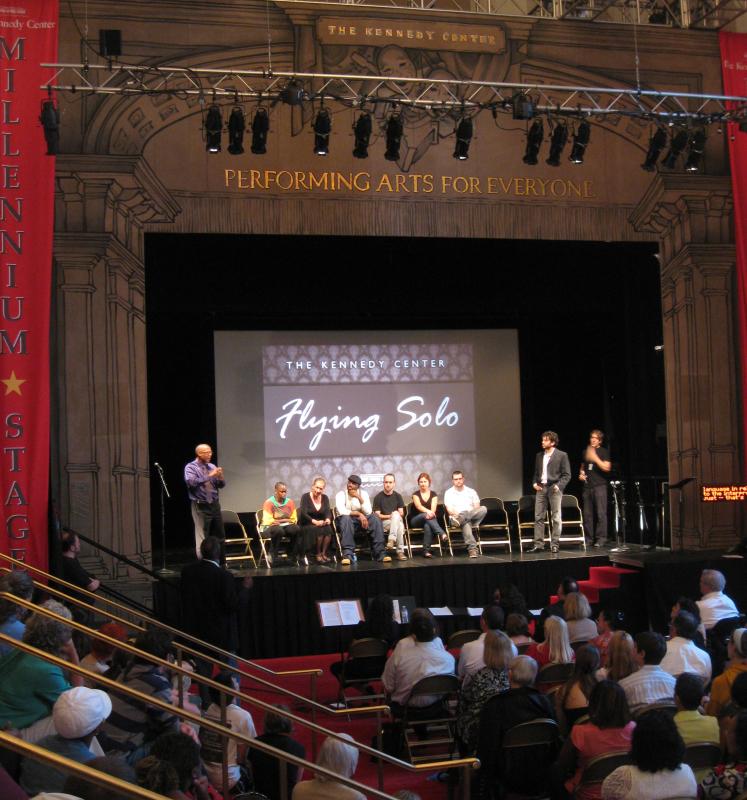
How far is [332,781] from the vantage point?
366 centimetres

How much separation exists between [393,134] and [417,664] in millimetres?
5868

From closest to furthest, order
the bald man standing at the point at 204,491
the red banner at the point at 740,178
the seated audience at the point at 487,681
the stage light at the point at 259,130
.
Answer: the seated audience at the point at 487,681 → the stage light at the point at 259,130 → the bald man standing at the point at 204,491 → the red banner at the point at 740,178

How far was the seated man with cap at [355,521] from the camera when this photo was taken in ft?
38.6

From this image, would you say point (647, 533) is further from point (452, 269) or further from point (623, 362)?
point (452, 269)

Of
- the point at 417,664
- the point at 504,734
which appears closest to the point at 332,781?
the point at 504,734

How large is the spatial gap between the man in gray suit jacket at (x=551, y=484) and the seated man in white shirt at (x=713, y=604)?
4539 mm

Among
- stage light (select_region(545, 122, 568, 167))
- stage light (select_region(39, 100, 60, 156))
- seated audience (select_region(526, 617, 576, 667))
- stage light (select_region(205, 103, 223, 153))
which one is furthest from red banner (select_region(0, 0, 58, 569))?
seated audience (select_region(526, 617, 576, 667))

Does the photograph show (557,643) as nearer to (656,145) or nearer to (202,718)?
(202,718)

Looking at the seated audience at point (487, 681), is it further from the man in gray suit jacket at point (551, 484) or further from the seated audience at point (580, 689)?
the man in gray suit jacket at point (551, 484)

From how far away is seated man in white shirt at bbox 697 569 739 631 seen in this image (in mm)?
7449

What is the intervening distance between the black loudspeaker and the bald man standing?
3.89 meters

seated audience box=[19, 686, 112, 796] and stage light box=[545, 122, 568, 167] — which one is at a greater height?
stage light box=[545, 122, 568, 167]

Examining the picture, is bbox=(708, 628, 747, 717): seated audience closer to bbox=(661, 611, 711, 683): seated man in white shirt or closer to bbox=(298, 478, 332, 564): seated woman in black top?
bbox=(661, 611, 711, 683): seated man in white shirt

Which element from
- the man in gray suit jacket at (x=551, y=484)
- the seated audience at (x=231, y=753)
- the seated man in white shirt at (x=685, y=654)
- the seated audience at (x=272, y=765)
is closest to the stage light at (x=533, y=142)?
the man in gray suit jacket at (x=551, y=484)
